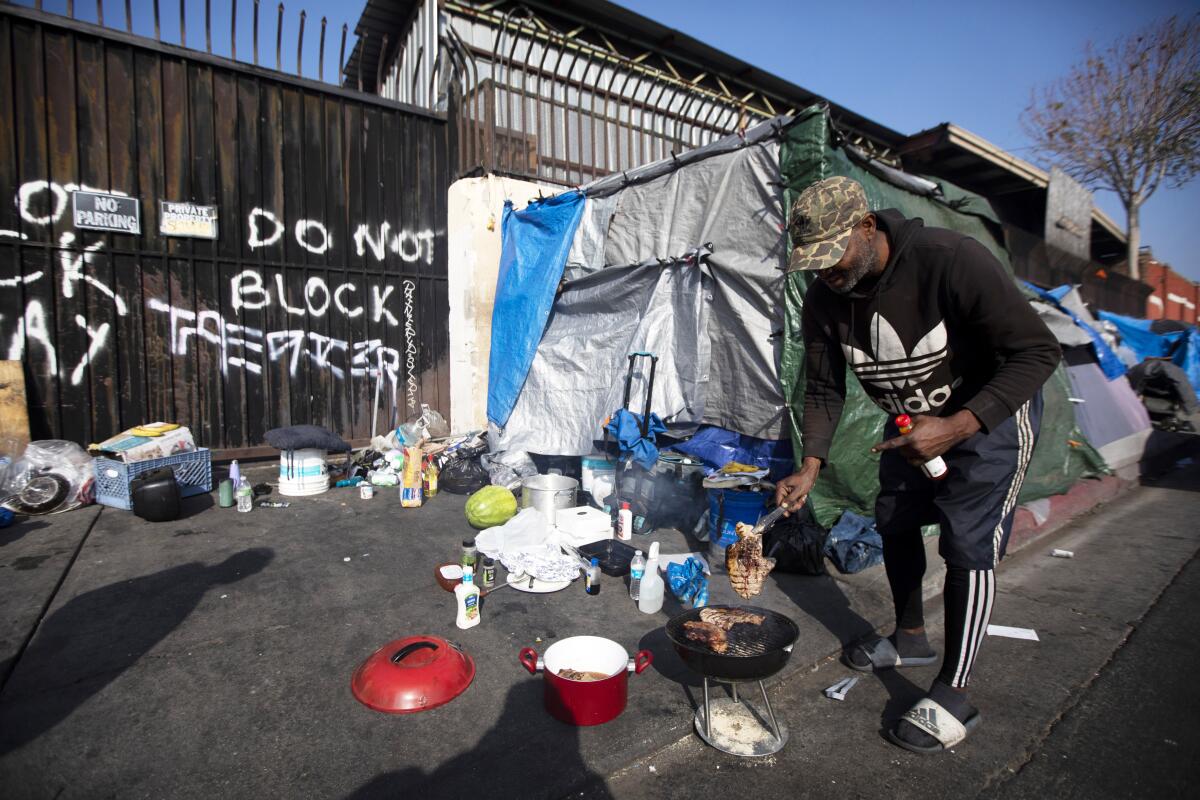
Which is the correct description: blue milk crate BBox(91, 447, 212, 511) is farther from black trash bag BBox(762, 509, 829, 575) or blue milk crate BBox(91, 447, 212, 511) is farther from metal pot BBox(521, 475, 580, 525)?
black trash bag BBox(762, 509, 829, 575)

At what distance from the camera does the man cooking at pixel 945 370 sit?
7.22 feet

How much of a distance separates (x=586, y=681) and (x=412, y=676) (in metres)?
0.78

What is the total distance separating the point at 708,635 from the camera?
251 cm

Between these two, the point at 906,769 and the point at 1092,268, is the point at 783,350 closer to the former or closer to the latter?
the point at 906,769

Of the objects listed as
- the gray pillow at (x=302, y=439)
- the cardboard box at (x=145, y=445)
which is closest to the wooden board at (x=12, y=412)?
the cardboard box at (x=145, y=445)

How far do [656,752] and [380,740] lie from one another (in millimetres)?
1101

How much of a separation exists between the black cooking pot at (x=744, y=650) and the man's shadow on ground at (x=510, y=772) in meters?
0.57

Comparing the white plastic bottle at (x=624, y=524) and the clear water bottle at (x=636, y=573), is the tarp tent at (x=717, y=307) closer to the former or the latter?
the white plastic bottle at (x=624, y=524)

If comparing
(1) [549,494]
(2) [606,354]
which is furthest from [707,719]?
(2) [606,354]

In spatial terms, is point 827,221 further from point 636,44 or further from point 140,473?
point 636,44

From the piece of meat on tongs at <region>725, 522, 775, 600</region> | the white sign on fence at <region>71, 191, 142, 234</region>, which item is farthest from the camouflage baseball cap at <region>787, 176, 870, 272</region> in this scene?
the white sign on fence at <region>71, 191, 142, 234</region>

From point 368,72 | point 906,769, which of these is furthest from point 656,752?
point 368,72

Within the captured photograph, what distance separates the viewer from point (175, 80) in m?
6.27

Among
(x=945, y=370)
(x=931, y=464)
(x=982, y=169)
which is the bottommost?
(x=931, y=464)
